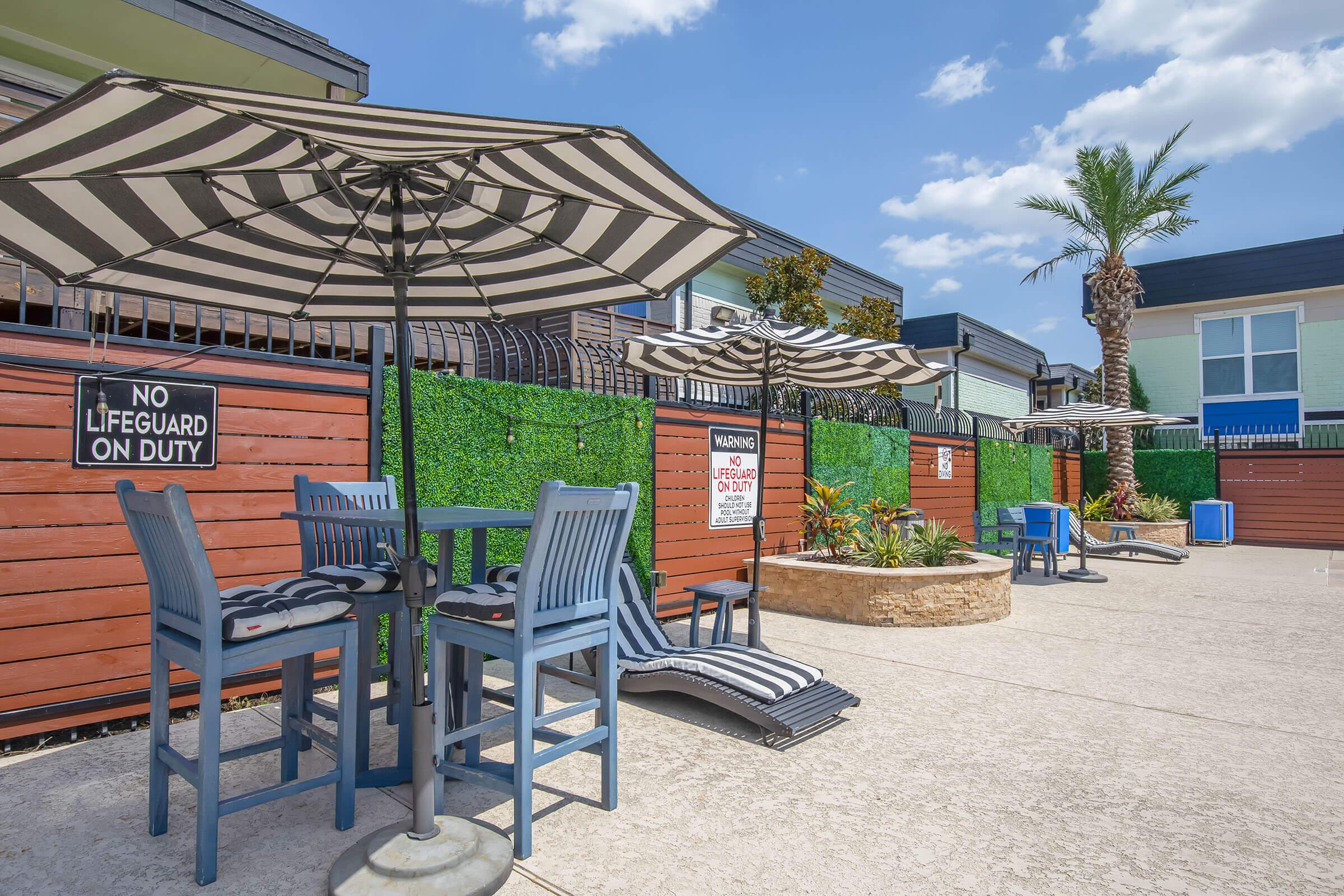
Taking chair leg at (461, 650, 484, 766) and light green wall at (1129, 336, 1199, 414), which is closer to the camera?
chair leg at (461, 650, 484, 766)

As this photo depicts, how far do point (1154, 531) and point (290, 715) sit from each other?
1504cm

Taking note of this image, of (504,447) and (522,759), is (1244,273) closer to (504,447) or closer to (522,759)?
(504,447)

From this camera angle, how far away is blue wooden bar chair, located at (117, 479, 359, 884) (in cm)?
Result: 225

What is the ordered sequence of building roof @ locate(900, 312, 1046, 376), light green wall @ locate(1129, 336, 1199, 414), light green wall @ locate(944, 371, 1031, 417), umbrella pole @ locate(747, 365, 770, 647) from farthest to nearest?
light green wall @ locate(944, 371, 1031, 417) → building roof @ locate(900, 312, 1046, 376) → light green wall @ locate(1129, 336, 1199, 414) → umbrella pole @ locate(747, 365, 770, 647)

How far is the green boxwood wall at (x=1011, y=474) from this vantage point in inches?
474

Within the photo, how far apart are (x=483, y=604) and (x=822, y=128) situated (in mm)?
8950

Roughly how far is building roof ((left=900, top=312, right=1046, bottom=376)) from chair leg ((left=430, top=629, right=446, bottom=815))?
17.0 meters

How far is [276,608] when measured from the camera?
246 cm

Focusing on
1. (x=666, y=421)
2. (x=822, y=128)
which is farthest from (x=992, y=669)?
(x=822, y=128)

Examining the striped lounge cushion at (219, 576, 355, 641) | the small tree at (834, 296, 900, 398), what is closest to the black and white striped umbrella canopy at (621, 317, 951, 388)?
the striped lounge cushion at (219, 576, 355, 641)

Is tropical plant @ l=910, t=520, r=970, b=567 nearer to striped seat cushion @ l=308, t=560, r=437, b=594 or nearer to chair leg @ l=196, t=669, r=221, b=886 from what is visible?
striped seat cushion @ l=308, t=560, r=437, b=594

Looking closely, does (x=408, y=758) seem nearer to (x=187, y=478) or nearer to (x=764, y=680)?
(x=764, y=680)

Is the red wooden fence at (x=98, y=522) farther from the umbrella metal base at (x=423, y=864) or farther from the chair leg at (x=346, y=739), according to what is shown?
the umbrella metal base at (x=423, y=864)

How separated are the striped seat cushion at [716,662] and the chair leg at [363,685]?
113 cm
